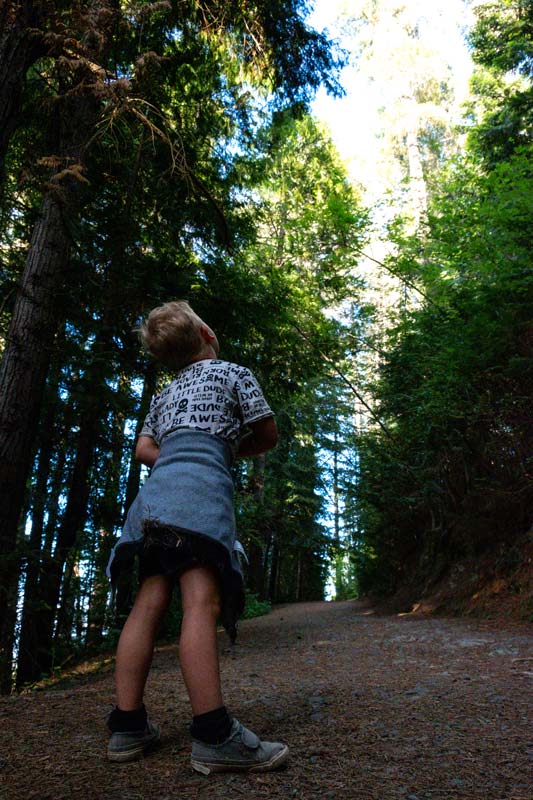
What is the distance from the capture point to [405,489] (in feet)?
36.5

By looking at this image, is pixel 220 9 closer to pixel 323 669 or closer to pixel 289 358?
pixel 289 358

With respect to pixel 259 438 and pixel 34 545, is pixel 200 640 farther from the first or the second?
pixel 34 545

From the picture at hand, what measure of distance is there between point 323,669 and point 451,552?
6.21 m

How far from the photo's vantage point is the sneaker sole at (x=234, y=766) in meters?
2.02

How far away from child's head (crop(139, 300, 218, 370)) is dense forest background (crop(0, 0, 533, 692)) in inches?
62.6

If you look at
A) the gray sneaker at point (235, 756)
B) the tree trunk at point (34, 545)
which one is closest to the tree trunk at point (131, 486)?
the tree trunk at point (34, 545)

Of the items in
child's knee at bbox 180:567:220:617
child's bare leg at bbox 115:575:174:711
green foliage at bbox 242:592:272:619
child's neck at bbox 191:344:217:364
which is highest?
child's neck at bbox 191:344:217:364

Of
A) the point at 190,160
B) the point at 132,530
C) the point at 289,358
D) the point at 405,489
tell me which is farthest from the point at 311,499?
the point at 132,530

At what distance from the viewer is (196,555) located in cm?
223

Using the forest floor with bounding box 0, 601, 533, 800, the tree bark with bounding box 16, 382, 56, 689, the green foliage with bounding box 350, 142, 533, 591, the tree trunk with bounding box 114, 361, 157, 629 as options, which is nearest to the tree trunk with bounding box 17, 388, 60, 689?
the tree bark with bounding box 16, 382, 56, 689

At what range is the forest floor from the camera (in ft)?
6.37

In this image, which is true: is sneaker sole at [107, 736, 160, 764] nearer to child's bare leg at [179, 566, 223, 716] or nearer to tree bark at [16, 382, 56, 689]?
child's bare leg at [179, 566, 223, 716]

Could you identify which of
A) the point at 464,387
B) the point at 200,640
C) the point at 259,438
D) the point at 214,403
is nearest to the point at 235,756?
the point at 200,640

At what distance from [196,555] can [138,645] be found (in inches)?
17.0
